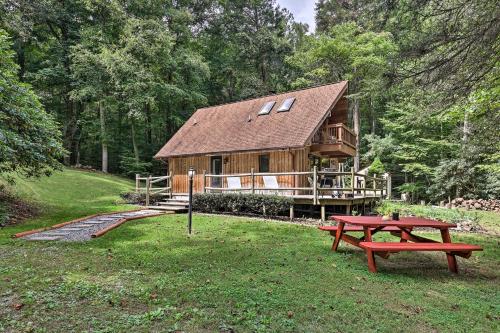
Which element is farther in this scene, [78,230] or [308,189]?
[308,189]

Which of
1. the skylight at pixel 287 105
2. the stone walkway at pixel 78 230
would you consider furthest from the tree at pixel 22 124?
the skylight at pixel 287 105

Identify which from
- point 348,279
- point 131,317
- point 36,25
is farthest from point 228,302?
point 36,25

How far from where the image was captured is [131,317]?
11.9 feet

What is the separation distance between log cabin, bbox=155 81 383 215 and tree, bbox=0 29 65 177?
694cm

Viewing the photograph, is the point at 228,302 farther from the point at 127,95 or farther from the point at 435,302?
the point at 127,95

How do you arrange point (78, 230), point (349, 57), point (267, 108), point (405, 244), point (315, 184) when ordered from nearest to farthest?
point (405, 244) → point (78, 230) → point (315, 184) → point (267, 108) → point (349, 57)

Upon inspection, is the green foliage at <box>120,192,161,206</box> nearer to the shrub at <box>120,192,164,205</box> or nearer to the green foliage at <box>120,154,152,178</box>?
the shrub at <box>120,192,164,205</box>

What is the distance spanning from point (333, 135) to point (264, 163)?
3.98 meters

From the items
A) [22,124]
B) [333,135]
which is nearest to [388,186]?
[333,135]

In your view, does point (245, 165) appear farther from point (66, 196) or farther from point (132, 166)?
point (132, 166)

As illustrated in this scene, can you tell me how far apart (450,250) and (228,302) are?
152 inches

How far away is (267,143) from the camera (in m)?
15.2

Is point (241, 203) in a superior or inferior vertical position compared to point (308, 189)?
inferior

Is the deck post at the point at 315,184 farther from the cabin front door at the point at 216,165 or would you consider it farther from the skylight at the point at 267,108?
the cabin front door at the point at 216,165
